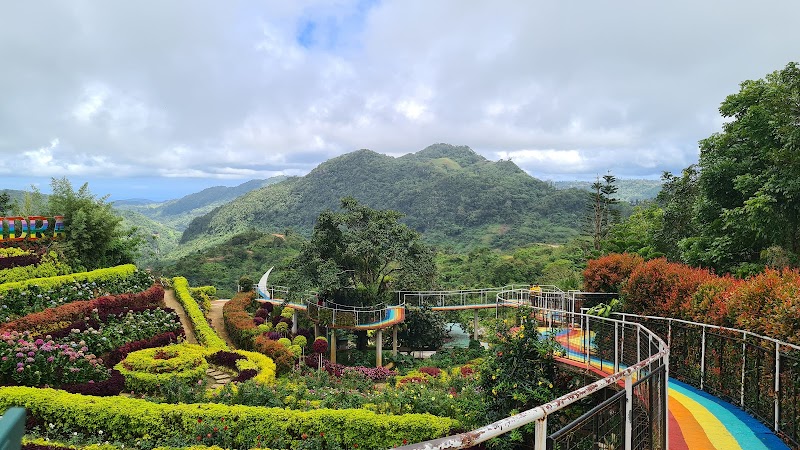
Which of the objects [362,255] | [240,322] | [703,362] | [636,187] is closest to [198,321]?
[240,322]

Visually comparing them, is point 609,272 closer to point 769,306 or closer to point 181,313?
point 769,306

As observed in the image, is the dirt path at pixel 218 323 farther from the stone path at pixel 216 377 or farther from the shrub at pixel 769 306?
the shrub at pixel 769 306

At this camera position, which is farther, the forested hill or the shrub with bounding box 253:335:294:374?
the forested hill

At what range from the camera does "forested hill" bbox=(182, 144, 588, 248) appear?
211 ft

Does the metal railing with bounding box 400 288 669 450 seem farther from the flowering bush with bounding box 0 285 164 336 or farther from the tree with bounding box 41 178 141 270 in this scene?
the tree with bounding box 41 178 141 270

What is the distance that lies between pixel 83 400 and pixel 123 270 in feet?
28.6

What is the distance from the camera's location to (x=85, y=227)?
618 inches

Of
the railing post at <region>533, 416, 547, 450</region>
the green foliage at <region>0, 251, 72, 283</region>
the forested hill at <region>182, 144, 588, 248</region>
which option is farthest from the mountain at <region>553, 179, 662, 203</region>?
the railing post at <region>533, 416, 547, 450</region>

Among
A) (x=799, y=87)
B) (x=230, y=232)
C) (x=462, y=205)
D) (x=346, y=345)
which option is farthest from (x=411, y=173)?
(x=799, y=87)

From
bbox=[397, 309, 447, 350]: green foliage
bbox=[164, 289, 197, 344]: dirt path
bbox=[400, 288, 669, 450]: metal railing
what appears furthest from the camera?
bbox=[397, 309, 447, 350]: green foliage

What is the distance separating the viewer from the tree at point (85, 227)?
608 inches

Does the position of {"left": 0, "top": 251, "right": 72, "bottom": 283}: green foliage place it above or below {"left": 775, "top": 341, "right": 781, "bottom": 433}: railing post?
above

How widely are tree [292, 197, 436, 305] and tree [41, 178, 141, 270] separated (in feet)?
20.1

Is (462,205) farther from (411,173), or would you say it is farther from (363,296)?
(363,296)
